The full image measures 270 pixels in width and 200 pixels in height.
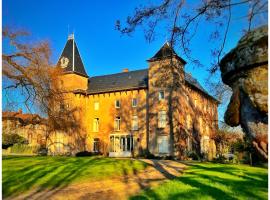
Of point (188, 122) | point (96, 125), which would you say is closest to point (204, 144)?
point (188, 122)

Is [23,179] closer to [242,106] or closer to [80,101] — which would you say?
[242,106]

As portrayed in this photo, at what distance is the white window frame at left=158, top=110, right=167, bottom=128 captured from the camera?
134ft

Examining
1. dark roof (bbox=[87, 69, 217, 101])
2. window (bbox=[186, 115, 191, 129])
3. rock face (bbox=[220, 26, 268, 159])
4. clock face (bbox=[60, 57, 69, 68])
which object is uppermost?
clock face (bbox=[60, 57, 69, 68])

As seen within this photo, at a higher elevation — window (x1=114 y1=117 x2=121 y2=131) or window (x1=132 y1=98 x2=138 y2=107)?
window (x1=132 y1=98 x2=138 y2=107)

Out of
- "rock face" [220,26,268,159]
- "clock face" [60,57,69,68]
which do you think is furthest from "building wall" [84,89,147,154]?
"rock face" [220,26,268,159]

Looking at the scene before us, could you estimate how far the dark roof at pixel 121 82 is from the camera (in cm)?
4515

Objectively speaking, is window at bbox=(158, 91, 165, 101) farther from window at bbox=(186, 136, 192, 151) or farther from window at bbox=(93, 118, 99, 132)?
window at bbox=(93, 118, 99, 132)

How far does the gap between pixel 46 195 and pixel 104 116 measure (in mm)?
35456

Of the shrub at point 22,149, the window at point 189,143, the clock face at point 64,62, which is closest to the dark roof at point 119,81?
the clock face at point 64,62

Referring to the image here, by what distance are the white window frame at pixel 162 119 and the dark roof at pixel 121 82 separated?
4.29 metres

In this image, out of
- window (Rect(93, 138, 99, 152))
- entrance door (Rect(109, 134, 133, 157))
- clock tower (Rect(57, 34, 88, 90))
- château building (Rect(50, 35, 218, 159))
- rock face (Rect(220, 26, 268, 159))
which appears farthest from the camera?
clock tower (Rect(57, 34, 88, 90))

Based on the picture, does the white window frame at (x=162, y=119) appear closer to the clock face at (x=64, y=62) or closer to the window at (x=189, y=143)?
the window at (x=189, y=143)

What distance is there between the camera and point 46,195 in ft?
37.2

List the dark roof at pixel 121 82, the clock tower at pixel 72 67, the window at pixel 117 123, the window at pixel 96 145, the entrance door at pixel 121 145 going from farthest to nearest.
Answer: the clock tower at pixel 72 67
the window at pixel 96 145
the window at pixel 117 123
the dark roof at pixel 121 82
the entrance door at pixel 121 145
